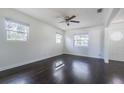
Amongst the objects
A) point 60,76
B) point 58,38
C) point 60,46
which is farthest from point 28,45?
point 60,46

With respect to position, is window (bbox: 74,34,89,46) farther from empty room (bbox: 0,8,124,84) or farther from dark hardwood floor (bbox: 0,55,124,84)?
dark hardwood floor (bbox: 0,55,124,84)

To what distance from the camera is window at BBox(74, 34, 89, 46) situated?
21.4 ft

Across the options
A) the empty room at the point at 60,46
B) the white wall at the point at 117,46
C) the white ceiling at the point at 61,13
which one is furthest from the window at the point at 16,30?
the white wall at the point at 117,46

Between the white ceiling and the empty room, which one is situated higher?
the white ceiling

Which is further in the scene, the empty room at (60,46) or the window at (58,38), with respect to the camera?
the window at (58,38)

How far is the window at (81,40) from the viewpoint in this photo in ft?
21.4

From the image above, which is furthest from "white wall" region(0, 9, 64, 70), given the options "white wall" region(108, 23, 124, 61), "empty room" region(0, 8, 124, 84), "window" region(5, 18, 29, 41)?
"white wall" region(108, 23, 124, 61)

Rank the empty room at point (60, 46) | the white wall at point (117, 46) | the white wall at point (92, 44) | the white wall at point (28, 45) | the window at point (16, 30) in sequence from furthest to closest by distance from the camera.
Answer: the white wall at point (92, 44) → the white wall at point (117, 46) → the window at point (16, 30) → the white wall at point (28, 45) → the empty room at point (60, 46)

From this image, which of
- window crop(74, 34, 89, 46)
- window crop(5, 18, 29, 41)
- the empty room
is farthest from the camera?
window crop(74, 34, 89, 46)

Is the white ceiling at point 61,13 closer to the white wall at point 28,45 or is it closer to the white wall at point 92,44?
the white wall at point 28,45

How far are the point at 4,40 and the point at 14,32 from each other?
62cm

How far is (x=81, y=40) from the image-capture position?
673cm
